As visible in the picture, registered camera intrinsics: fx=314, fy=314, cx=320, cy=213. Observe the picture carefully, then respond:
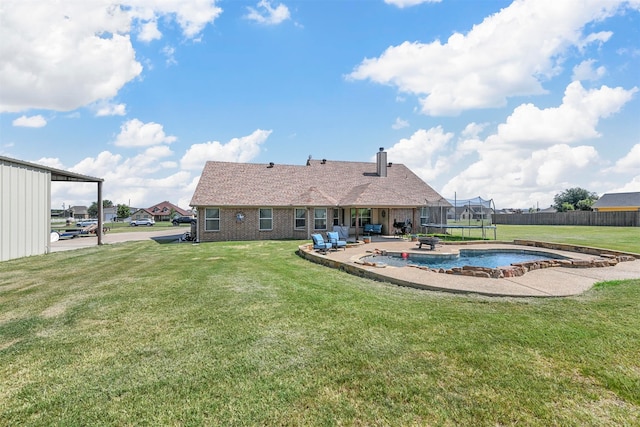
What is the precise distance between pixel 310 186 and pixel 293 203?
3.31 metres

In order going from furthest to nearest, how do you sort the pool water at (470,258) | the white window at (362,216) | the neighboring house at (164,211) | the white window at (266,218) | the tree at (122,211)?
the neighboring house at (164,211), the tree at (122,211), the white window at (362,216), the white window at (266,218), the pool water at (470,258)

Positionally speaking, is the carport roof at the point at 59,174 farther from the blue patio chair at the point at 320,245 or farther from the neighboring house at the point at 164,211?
the neighboring house at the point at 164,211

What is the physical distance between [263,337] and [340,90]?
57.1 ft

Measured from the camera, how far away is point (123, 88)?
1642cm

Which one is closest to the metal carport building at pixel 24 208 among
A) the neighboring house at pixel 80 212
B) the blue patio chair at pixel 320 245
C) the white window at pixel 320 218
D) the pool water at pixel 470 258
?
the blue patio chair at pixel 320 245

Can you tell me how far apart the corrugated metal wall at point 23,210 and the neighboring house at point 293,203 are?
23.8 feet

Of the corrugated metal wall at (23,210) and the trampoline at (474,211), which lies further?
the trampoline at (474,211)

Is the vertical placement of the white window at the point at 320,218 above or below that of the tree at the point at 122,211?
below

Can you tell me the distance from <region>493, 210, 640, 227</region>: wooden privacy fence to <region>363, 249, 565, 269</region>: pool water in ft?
98.9

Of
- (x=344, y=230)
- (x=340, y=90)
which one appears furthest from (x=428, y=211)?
(x=340, y=90)

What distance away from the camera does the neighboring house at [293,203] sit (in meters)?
20.9

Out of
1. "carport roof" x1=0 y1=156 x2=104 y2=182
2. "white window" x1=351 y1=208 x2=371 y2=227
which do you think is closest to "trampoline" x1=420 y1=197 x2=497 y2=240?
"white window" x1=351 y1=208 x2=371 y2=227

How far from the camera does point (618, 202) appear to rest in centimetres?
4772

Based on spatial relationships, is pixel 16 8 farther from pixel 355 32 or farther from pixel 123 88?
pixel 355 32
